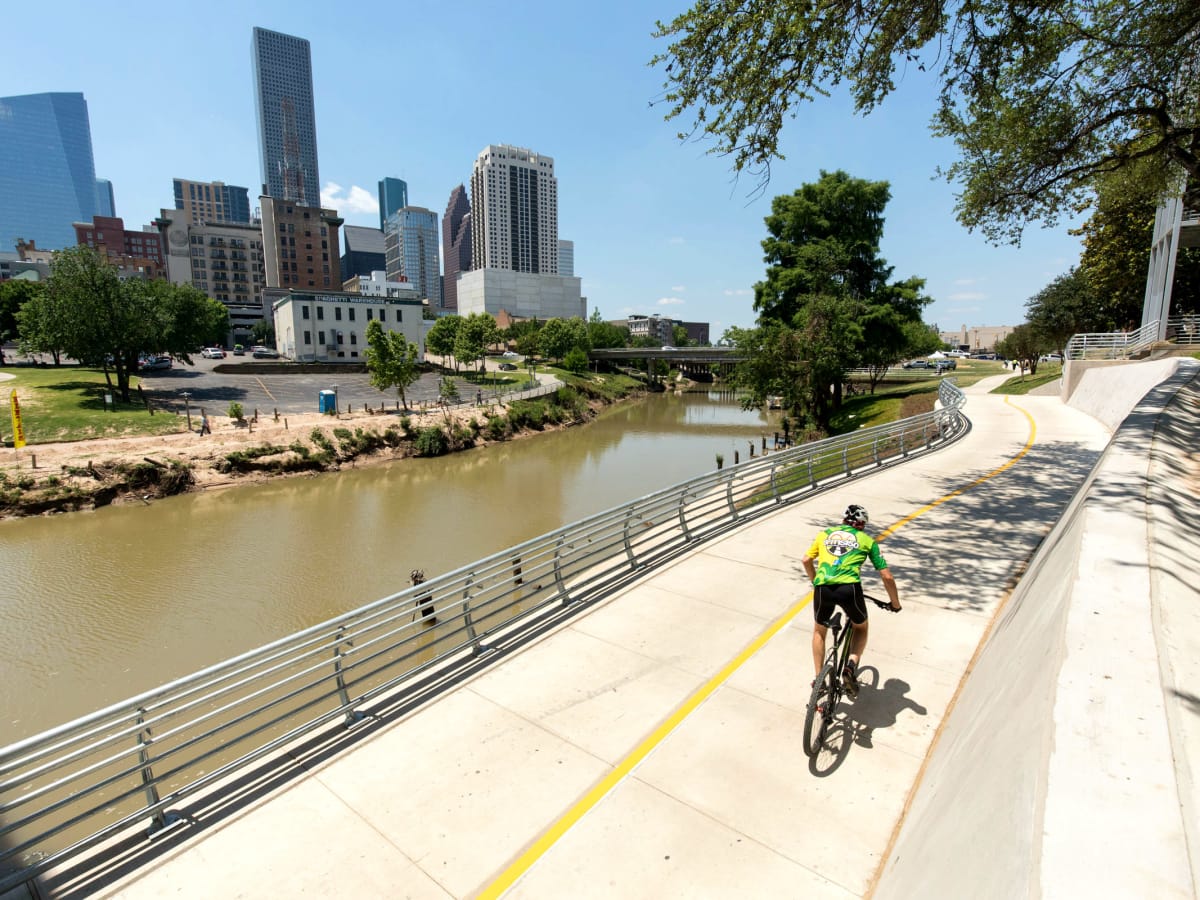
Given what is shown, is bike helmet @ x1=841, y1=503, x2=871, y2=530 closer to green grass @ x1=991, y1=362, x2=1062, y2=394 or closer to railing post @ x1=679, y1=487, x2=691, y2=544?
railing post @ x1=679, y1=487, x2=691, y2=544

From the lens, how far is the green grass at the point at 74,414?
31.5 metres

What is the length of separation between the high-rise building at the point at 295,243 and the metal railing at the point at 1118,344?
4919 inches

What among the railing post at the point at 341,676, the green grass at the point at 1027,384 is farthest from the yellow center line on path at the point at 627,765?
the green grass at the point at 1027,384

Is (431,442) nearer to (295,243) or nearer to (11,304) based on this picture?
(11,304)

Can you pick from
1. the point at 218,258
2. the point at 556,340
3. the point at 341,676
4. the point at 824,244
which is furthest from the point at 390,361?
the point at 218,258

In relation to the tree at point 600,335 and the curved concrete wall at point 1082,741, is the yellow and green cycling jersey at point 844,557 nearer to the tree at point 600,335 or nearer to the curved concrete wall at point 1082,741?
the curved concrete wall at point 1082,741

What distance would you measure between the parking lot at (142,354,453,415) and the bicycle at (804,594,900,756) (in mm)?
44477

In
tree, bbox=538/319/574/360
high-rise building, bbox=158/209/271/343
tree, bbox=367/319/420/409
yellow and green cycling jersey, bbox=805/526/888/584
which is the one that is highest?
high-rise building, bbox=158/209/271/343

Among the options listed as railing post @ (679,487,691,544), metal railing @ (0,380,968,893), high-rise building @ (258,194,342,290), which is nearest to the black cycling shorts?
metal railing @ (0,380,968,893)

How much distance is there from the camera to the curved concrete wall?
2279mm

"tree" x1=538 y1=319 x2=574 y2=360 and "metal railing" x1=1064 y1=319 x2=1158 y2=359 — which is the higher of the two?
"tree" x1=538 y1=319 x2=574 y2=360

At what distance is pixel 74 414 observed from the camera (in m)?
34.4

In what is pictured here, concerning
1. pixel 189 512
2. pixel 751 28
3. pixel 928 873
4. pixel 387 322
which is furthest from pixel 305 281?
pixel 928 873

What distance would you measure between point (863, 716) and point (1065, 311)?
154 feet
